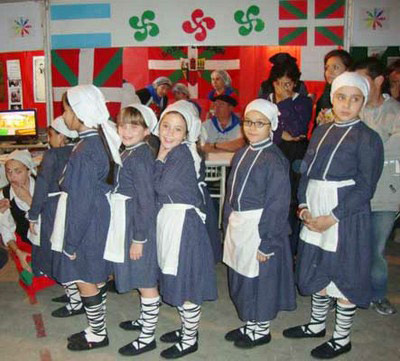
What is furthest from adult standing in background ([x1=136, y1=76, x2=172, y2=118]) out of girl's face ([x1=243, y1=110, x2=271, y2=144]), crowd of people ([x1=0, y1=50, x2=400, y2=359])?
girl's face ([x1=243, y1=110, x2=271, y2=144])

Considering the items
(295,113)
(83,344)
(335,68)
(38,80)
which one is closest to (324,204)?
(295,113)

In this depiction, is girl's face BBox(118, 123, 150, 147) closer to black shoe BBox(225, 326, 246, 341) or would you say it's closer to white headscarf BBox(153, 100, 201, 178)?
white headscarf BBox(153, 100, 201, 178)

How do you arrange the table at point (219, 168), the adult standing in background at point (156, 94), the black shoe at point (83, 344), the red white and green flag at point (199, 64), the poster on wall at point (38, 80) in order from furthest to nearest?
the poster on wall at point (38, 80)
the red white and green flag at point (199, 64)
the adult standing in background at point (156, 94)
the table at point (219, 168)
the black shoe at point (83, 344)

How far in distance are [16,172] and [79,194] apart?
119cm

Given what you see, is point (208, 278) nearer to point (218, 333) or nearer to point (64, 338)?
point (218, 333)

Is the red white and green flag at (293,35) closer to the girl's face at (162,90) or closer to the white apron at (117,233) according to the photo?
the girl's face at (162,90)

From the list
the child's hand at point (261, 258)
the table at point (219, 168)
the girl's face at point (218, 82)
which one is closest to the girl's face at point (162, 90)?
the girl's face at point (218, 82)

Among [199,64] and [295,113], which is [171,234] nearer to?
[295,113]

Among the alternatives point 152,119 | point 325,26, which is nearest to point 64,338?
point 152,119

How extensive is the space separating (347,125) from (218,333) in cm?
140

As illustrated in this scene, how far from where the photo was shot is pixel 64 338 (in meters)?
2.66

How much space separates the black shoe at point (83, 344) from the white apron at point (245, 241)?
86 cm

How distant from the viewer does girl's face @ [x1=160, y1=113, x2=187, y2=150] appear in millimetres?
2303

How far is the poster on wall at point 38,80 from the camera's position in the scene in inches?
223
